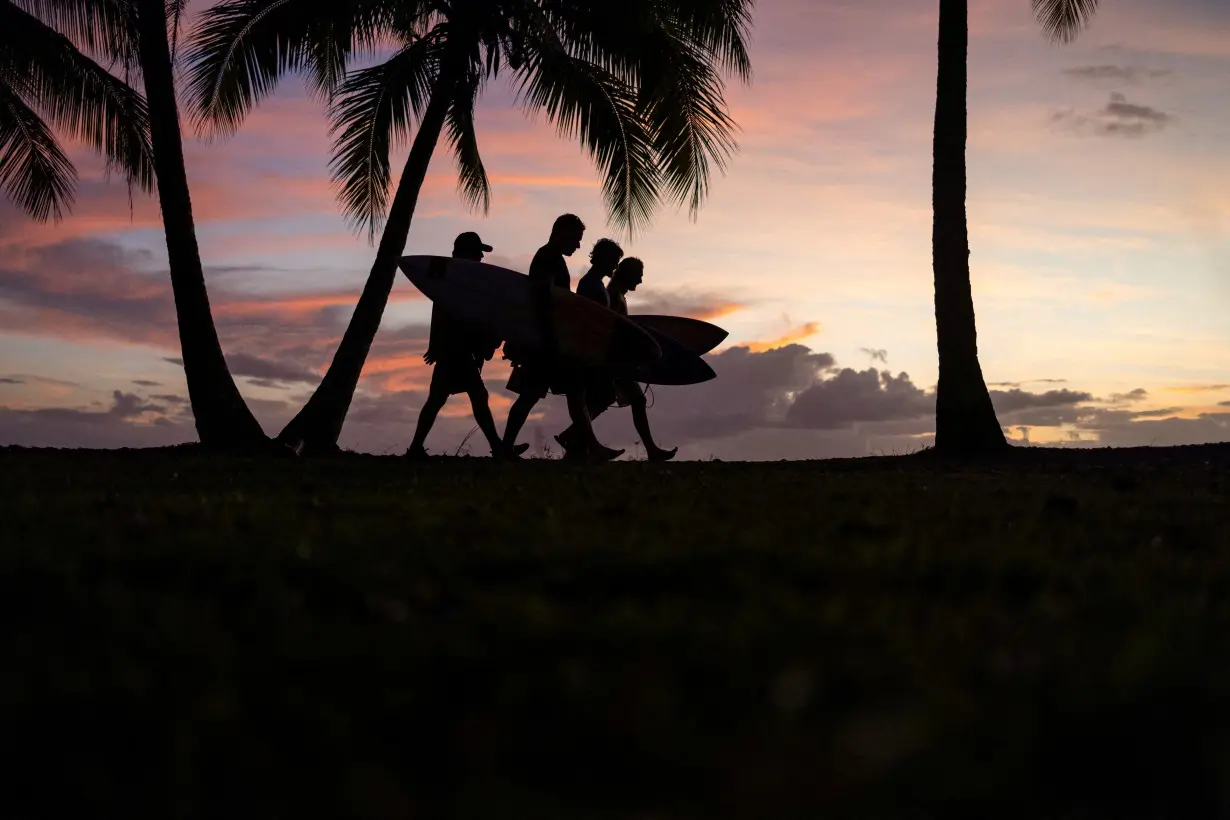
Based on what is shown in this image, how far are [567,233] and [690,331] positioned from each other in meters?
3.17

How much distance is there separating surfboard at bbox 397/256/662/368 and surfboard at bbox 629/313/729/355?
81.1 inches

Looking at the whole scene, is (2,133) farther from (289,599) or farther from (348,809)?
(348,809)

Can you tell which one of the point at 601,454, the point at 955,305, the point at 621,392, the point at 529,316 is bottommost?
the point at 601,454

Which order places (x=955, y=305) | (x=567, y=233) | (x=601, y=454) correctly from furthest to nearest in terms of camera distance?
1. (x=955, y=305)
2. (x=601, y=454)
3. (x=567, y=233)

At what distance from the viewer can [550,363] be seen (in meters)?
9.68

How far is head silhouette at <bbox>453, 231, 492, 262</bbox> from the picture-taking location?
10.4 meters

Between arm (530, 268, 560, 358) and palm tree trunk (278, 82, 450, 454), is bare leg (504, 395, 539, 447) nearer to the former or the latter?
arm (530, 268, 560, 358)

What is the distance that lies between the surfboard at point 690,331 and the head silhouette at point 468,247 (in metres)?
2.27

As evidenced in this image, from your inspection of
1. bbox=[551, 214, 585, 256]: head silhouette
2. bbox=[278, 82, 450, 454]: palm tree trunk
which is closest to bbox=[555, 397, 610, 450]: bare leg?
bbox=[551, 214, 585, 256]: head silhouette

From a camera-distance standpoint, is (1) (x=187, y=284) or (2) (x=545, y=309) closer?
(2) (x=545, y=309)

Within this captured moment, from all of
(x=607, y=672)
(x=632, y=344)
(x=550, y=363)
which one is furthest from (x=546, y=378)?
(x=607, y=672)

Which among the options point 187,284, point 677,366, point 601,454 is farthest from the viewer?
point 187,284

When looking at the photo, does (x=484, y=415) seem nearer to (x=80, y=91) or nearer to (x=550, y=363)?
(x=550, y=363)

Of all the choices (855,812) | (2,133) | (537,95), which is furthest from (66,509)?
(2,133)
